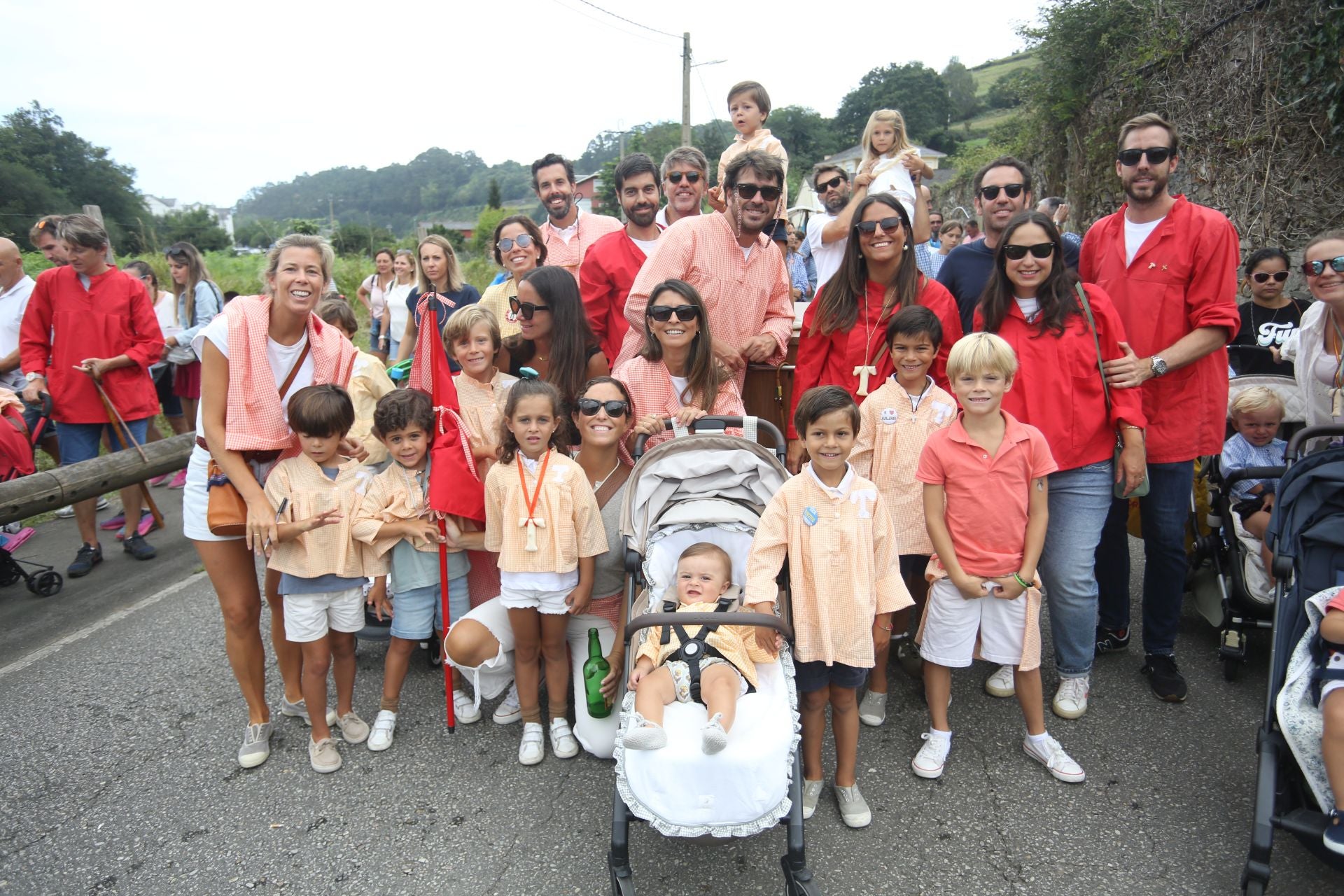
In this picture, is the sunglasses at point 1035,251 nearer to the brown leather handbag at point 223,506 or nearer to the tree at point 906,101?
the brown leather handbag at point 223,506

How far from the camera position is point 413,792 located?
3186 millimetres

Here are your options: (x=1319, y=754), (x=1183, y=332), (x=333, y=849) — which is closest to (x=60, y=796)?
(x=333, y=849)

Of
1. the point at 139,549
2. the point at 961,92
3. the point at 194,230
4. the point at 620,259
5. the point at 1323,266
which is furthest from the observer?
the point at 961,92

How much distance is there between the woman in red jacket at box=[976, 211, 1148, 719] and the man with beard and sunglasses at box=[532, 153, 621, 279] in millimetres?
3003

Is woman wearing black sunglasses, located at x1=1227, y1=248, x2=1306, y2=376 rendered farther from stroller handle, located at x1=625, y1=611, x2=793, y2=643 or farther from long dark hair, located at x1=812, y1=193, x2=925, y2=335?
stroller handle, located at x1=625, y1=611, x2=793, y2=643

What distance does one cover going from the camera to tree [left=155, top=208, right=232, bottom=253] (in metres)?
42.4

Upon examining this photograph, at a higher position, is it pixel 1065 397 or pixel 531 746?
pixel 1065 397

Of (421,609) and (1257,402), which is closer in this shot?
(421,609)

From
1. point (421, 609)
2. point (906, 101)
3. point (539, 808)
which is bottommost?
point (539, 808)

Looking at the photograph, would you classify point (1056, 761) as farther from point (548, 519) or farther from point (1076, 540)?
point (548, 519)

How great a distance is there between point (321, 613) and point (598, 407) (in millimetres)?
1500

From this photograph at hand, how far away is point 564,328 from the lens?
4.11 metres

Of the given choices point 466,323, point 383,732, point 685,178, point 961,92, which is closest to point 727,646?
point 383,732

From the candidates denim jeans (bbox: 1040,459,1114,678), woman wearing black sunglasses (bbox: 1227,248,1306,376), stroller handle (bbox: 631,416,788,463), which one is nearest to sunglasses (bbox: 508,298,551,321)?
stroller handle (bbox: 631,416,788,463)
